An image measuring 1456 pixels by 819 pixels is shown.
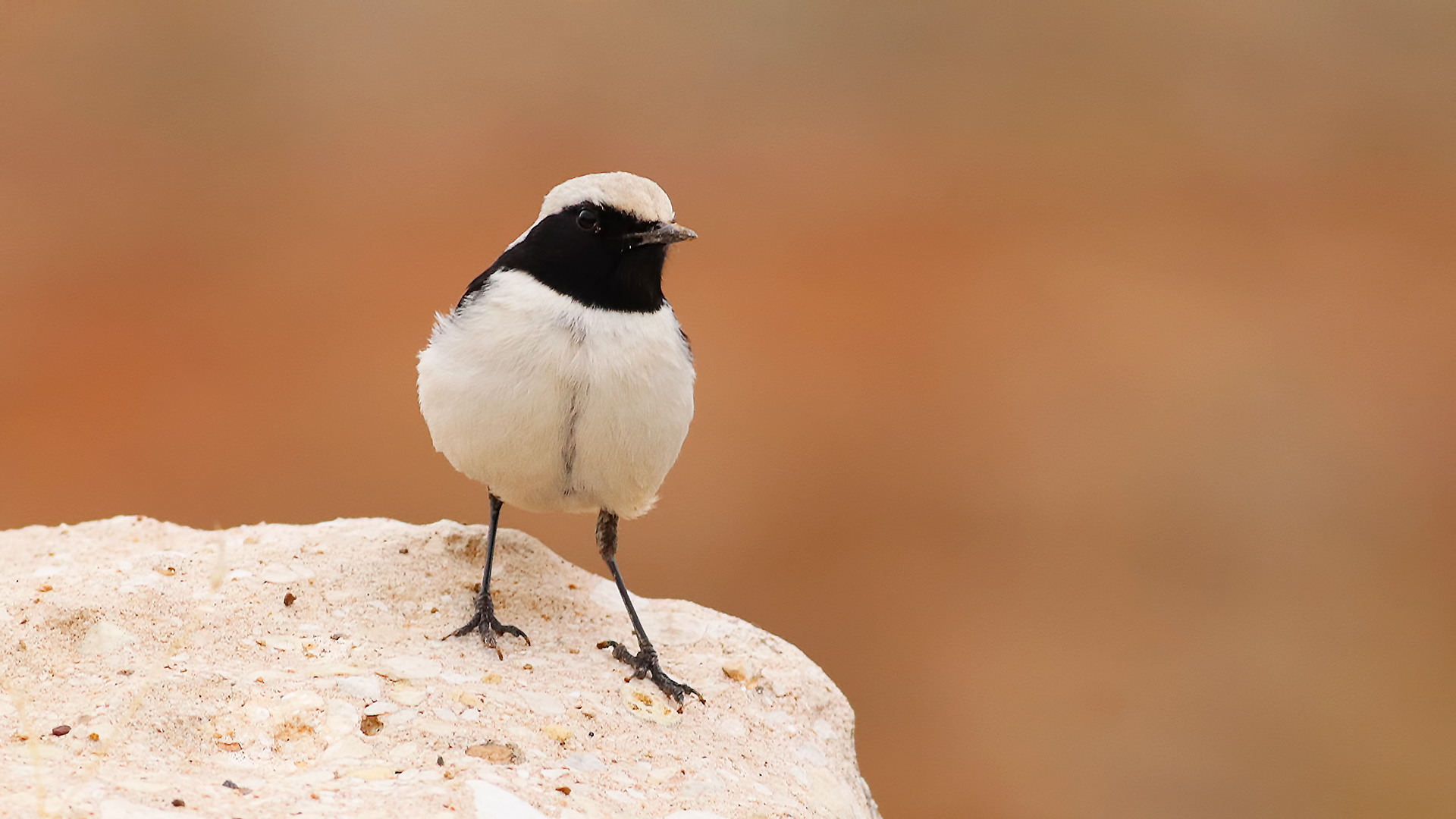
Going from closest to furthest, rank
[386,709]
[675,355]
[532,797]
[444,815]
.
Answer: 1. [444,815]
2. [532,797]
3. [386,709]
4. [675,355]

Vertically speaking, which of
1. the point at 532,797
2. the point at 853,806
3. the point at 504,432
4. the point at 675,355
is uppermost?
the point at 675,355

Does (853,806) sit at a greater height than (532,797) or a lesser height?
lesser

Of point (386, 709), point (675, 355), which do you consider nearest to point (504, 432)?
point (675, 355)

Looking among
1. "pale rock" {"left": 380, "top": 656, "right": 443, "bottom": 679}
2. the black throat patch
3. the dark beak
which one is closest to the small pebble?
"pale rock" {"left": 380, "top": 656, "right": 443, "bottom": 679}

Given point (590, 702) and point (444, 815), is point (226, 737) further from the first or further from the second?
point (590, 702)

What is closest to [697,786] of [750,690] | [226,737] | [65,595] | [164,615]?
[750,690]

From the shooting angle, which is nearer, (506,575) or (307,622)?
(307,622)

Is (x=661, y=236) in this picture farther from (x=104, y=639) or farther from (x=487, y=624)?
(x=104, y=639)

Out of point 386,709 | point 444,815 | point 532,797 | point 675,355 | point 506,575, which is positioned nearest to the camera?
point 444,815
